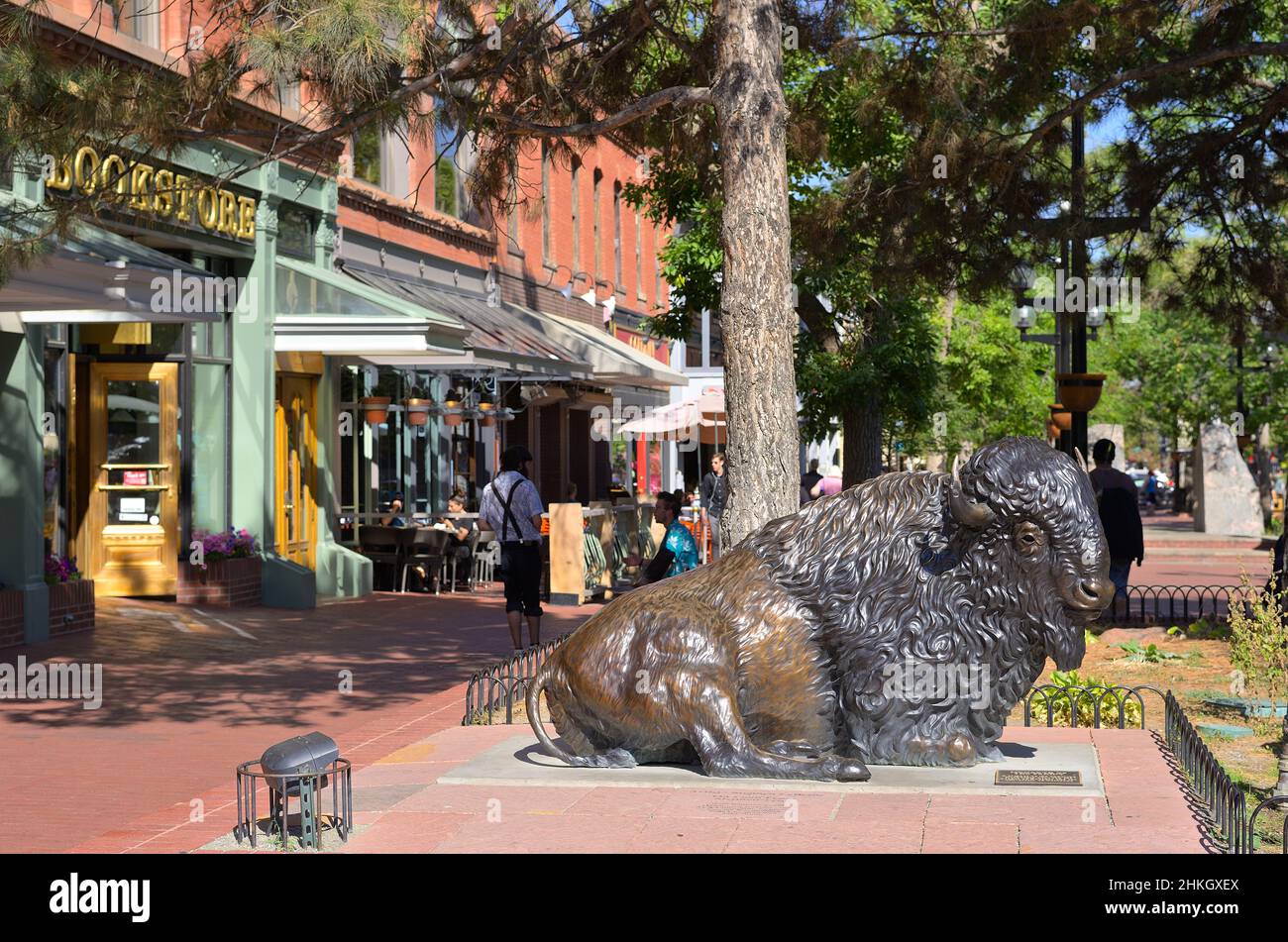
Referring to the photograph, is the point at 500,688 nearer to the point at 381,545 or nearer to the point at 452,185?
the point at 381,545

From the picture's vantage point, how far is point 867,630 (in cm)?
652

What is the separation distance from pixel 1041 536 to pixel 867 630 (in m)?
0.81

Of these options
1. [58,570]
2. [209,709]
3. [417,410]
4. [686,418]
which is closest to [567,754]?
[209,709]

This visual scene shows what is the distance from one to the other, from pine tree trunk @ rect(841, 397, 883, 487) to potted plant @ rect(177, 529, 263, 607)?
7.14 meters

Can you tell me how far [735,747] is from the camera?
6523 mm

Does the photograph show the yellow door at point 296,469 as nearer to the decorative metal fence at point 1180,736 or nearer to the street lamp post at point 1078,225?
the street lamp post at point 1078,225

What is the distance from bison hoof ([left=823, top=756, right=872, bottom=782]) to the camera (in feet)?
21.1

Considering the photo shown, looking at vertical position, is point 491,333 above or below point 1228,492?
above

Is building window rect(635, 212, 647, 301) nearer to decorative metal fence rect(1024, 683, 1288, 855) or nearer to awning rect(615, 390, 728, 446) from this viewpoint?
awning rect(615, 390, 728, 446)

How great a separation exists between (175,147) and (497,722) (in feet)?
13.3

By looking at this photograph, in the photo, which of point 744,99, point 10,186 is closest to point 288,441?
point 10,186

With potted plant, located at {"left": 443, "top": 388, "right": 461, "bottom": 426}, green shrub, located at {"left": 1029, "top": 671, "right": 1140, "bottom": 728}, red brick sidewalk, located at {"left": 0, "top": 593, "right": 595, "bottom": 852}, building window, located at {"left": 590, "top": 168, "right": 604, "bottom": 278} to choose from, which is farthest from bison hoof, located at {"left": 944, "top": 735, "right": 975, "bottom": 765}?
building window, located at {"left": 590, "top": 168, "right": 604, "bottom": 278}

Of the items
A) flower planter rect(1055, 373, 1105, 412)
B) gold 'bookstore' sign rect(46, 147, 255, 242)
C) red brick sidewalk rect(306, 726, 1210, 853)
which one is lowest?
red brick sidewalk rect(306, 726, 1210, 853)

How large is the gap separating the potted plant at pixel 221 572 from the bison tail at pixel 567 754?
10.5m
